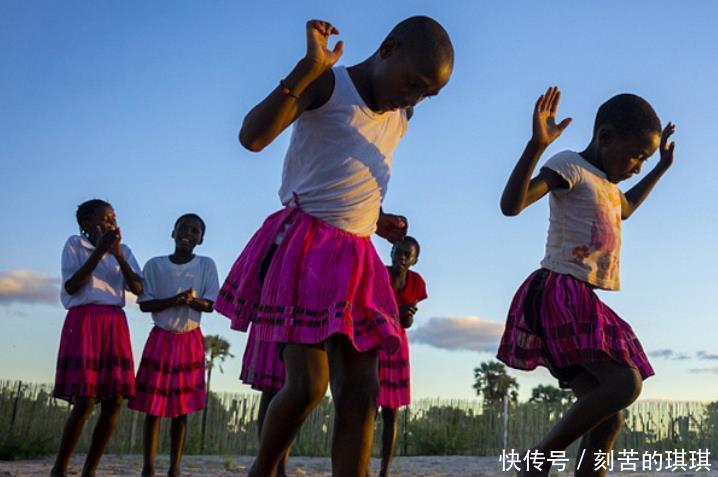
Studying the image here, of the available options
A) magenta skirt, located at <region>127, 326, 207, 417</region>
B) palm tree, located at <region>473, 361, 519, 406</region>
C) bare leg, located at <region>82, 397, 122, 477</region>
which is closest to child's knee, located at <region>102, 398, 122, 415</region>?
bare leg, located at <region>82, 397, 122, 477</region>

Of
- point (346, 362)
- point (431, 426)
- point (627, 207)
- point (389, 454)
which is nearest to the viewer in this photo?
point (346, 362)

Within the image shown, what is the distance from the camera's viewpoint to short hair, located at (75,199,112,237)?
624 centimetres

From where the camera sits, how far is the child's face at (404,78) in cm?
299

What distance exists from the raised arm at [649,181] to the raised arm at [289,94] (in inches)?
89.0

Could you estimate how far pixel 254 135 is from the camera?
2824 mm

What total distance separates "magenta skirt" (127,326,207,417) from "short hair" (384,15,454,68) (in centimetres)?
411

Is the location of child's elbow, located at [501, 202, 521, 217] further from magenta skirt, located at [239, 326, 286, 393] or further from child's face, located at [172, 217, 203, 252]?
child's face, located at [172, 217, 203, 252]

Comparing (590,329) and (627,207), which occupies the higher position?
(627,207)

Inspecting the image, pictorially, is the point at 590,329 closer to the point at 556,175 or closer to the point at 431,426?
the point at 556,175

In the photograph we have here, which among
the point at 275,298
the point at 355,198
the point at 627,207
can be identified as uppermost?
the point at 627,207

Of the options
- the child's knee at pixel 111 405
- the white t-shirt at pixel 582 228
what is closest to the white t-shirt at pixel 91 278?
the child's knee at pixel 111 405

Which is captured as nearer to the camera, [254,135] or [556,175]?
[254,135]

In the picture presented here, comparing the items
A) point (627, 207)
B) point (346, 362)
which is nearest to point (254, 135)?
point (346, 362)

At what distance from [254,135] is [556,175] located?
6.00 ft
